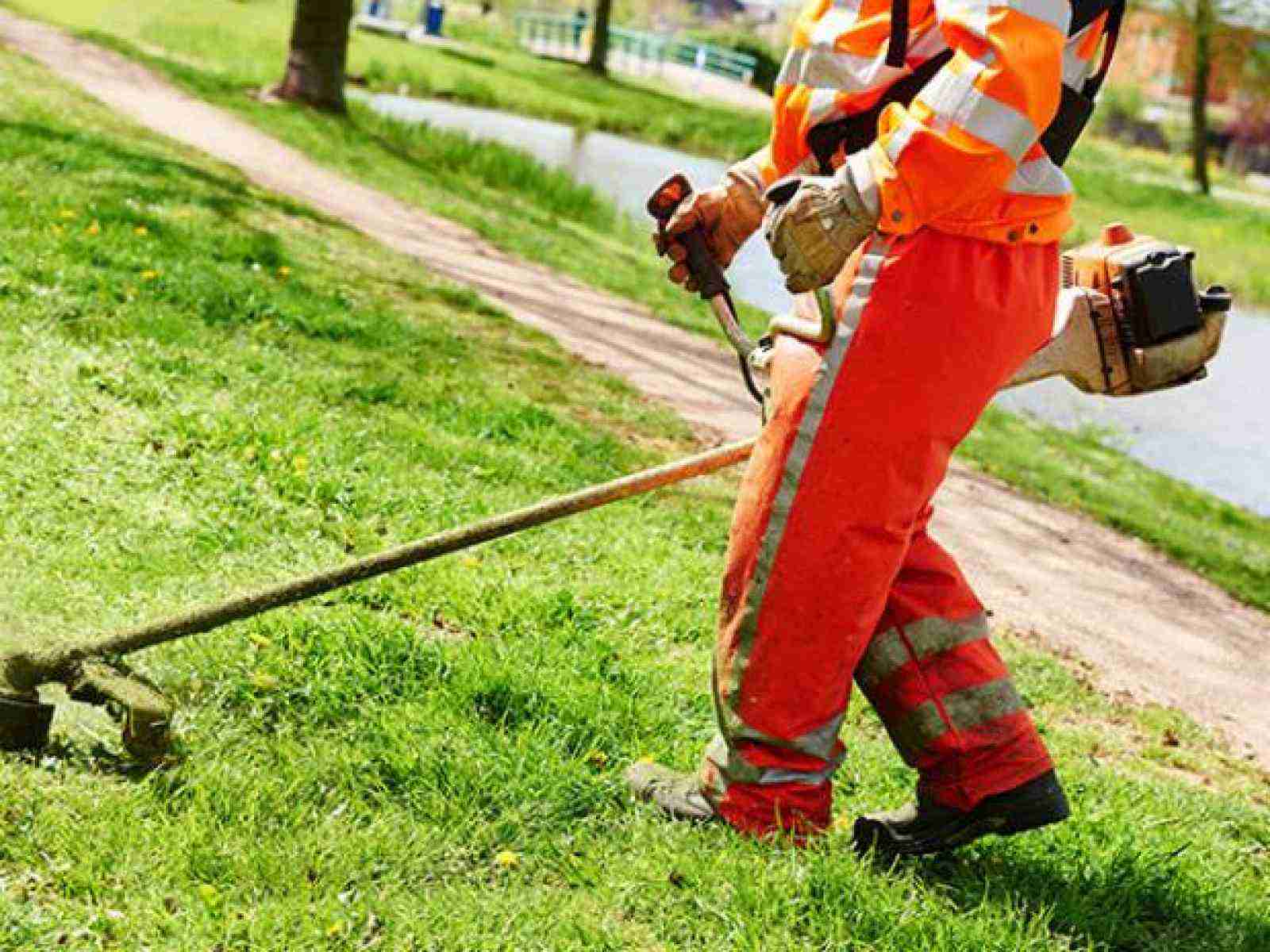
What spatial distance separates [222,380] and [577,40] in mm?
47603

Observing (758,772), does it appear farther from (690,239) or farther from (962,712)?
(690,239)

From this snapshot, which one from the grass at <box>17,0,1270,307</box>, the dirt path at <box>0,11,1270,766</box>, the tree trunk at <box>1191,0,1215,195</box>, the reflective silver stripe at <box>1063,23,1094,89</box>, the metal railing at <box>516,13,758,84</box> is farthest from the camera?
the metal railing at <box>516,13,758,84</box>

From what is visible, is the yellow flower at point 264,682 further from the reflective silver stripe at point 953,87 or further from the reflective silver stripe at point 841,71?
the reflective silver stripe at point 953,87

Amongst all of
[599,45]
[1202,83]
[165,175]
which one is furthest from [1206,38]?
[165,175]

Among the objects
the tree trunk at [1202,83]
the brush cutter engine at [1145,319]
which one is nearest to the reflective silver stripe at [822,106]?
the brush cutter engine at [1145,319]

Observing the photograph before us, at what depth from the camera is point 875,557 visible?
3004 mm

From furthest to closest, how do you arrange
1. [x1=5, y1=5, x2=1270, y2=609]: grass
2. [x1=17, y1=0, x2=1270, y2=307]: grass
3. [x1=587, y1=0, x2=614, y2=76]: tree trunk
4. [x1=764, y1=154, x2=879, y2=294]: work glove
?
1. [x1=587, y1=0, x2=614, y2=76]: tree trunk
2. [x1=17, y1=0, x2=1270, y2=307]: grass
3. [x1=5, y1=5, x2=1270, y2=609]: grass
4. [x1=764, y1=154, x2=879, y2=294]: work glove

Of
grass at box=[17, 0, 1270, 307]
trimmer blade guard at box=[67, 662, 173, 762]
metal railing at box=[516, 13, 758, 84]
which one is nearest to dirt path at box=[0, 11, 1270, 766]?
trimmer blade guard at box=[67, 662, 173, 762]

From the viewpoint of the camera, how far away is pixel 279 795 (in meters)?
3.18

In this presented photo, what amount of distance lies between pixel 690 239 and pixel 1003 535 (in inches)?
157

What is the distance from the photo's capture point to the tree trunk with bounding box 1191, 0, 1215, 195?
37031mm

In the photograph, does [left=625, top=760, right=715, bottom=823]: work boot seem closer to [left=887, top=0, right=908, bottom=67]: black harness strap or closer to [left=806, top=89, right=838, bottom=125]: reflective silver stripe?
[left=806, top=89, right=838, bottom=125]: reflective silver stripe

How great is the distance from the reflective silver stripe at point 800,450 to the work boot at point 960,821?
1.43 feet

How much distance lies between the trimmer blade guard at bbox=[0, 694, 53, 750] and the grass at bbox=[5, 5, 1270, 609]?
6.16 meters
